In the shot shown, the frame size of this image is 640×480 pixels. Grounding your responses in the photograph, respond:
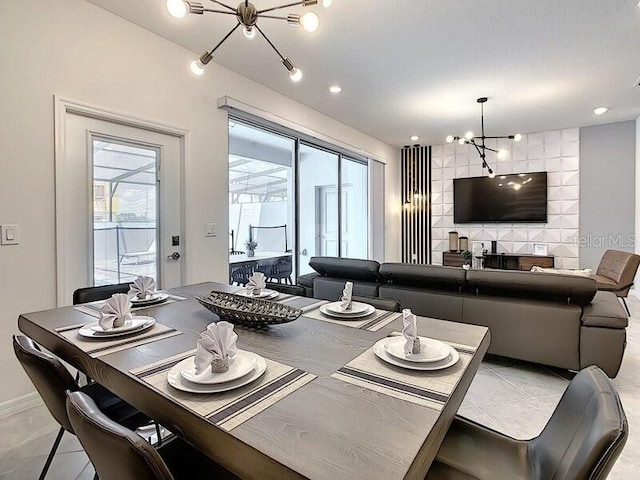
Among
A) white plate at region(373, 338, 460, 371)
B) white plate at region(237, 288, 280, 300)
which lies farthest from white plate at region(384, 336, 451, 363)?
white plate at region(237, 288, 280, 300)

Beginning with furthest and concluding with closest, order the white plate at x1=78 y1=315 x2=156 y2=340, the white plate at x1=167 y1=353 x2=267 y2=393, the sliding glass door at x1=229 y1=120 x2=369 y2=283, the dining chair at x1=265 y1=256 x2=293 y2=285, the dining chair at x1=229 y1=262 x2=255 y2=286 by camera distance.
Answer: the dining chair at x1=265 y1=256 x2=293 y2=285 → the sliding glass door at x1=229 y1=120 x2=369 y2=283 → the dining chair at x1=229 y1=262 x2=255 y2=286 → the white plate at x1=78 y1=315 x2=156 y2=340 → the white plate at x1=167 y1=353 x2=267 y2=393

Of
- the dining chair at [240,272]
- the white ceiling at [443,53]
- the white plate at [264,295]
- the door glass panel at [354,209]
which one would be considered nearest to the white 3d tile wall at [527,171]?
the white ceiling at [443,53]

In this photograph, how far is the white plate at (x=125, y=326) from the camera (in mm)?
1354

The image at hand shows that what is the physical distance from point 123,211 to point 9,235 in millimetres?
762

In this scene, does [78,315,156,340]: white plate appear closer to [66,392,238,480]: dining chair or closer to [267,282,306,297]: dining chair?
[66,392,238,480]: dining chair

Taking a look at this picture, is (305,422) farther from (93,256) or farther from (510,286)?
A: (93,256)

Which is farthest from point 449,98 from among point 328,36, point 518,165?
point 518,165

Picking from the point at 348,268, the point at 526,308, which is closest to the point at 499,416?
the point at 526,308

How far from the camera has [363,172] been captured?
654 centimetres

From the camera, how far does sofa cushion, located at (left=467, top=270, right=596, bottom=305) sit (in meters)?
2.42

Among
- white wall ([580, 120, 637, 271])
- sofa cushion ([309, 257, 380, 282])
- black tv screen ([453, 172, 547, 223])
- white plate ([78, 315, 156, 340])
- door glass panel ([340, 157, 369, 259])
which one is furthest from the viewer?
black tv screen ([453, 172, 547, 223])

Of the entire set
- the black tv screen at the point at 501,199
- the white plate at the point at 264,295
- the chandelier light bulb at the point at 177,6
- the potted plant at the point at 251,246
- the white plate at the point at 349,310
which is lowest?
the white plate at the point at 349,310

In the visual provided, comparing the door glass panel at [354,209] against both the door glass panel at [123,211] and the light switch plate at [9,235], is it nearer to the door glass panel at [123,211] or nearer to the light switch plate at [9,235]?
the door glass panel at [123,211]

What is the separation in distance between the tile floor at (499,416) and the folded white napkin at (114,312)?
0.88m
